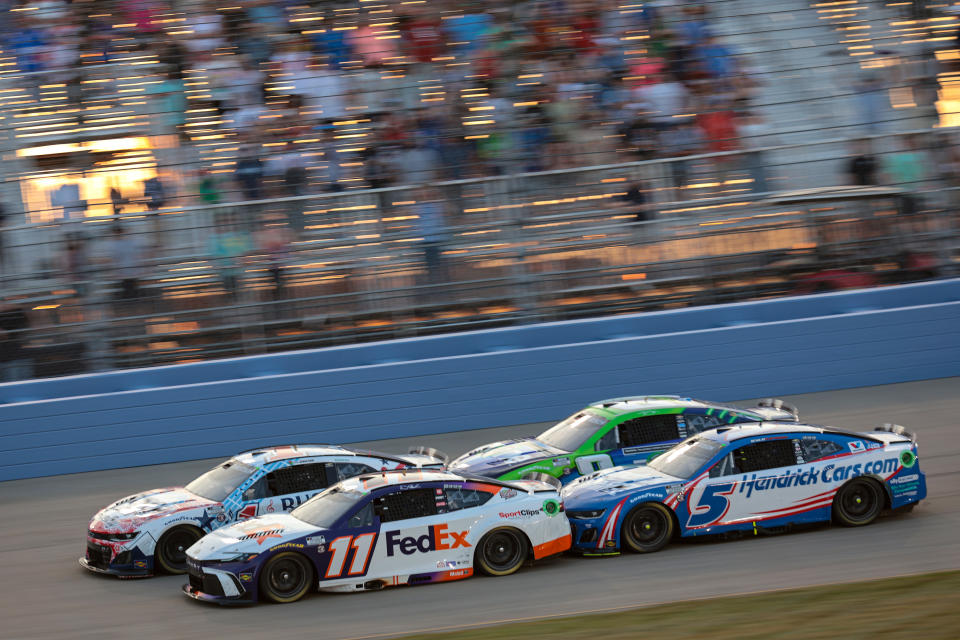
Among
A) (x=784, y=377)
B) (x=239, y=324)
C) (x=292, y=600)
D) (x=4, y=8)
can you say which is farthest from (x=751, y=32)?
(x=292, y=600)

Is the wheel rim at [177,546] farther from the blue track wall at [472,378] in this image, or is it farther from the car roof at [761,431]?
the blue track wall at [472,378]

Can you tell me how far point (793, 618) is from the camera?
25.5ft

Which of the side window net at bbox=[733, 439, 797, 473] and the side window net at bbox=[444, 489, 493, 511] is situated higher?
the side window net at bbox=[444, 489, 493, 511]

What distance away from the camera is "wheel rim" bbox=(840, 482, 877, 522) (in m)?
10.8

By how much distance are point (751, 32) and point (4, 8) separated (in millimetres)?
12802

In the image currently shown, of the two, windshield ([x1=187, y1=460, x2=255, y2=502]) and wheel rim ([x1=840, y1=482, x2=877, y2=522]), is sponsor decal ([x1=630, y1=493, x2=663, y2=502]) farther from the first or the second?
windshield ([x1=187, y1=460, x2=255, y2=502])

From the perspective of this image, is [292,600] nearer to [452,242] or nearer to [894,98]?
[452,242]

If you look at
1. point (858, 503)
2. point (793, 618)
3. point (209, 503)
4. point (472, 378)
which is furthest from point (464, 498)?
point (472, 378)

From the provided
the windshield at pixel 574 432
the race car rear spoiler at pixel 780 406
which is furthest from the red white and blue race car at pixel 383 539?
the race car rear spoiler at pixel 780 406

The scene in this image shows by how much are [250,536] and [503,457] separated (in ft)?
11.6

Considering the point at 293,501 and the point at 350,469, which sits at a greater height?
the point at 350,469

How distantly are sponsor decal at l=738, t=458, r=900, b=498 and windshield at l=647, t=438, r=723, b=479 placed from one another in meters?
0.41

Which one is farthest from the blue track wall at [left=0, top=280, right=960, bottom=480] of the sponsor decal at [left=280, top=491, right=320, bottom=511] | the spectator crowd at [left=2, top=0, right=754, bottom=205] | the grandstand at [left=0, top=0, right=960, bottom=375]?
the sponsor decal at [left=280, top=491, right=320, bottom=511]

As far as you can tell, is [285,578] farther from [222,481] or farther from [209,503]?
[222,481]
